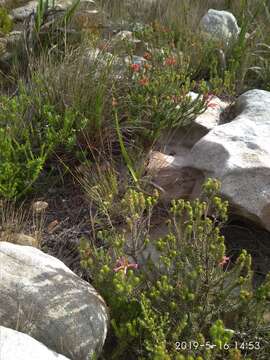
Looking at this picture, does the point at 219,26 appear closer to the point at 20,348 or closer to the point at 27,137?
the point at 27,137

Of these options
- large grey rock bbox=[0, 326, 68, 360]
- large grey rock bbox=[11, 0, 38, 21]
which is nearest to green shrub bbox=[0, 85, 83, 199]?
large grey rock bbox=[0, 326, 68, 360]

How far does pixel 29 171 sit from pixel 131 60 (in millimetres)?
1371

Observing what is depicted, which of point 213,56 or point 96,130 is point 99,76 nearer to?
point 96,130

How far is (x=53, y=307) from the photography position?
2.13m

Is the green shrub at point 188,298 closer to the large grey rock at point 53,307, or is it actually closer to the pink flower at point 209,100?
the large grey rock at point 53,307

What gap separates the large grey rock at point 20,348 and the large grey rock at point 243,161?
4.38 feet

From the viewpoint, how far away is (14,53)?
14.8ft

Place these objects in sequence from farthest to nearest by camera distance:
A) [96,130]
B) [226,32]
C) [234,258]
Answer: [226,32], [96,130], [234,258]

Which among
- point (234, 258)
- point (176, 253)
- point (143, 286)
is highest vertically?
point (176, 253)

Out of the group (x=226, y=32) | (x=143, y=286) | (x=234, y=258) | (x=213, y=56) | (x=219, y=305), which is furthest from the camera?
(x=226, y=32)

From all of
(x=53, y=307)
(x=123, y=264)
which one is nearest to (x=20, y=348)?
(x=53, y=307)

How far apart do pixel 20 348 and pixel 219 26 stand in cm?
453

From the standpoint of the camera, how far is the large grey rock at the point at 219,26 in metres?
5.18

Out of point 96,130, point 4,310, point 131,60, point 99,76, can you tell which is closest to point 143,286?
point 4,310
